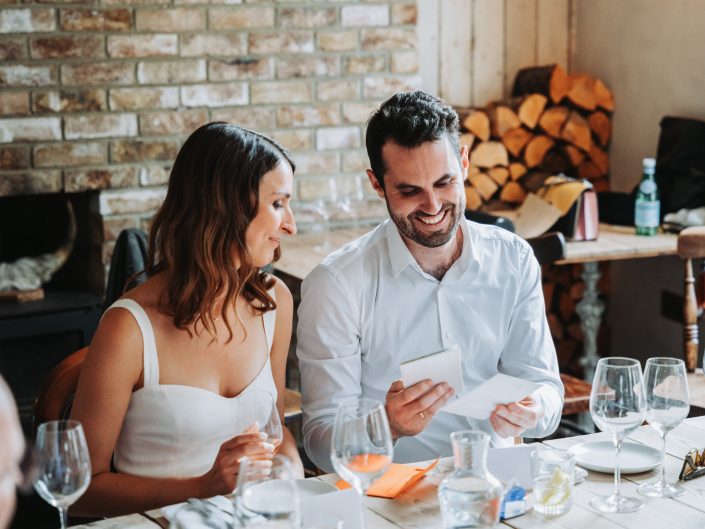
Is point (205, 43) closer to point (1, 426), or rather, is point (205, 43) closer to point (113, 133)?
point (113, 133)

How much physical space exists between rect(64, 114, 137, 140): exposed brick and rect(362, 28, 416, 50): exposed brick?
95cm

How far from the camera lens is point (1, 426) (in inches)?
32.7

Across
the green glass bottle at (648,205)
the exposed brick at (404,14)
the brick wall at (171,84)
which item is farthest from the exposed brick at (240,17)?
the green glass bottle at (648,205)

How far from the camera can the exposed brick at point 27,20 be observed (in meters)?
3.45

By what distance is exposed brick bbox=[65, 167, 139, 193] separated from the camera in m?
3.62

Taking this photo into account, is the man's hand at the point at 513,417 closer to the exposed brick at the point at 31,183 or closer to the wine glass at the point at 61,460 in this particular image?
the wine glass at the point at 61,460

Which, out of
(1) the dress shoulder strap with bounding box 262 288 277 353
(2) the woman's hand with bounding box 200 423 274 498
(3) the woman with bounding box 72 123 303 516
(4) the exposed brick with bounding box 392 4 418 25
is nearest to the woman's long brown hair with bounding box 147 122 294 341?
(3) the woman with bounding box 72 123 303 516

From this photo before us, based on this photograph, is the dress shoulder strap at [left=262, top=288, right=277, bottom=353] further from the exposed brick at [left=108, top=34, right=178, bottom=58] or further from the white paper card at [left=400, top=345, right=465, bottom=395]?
the exposed brick at [left=108, top=34, right=178, bottom=58]

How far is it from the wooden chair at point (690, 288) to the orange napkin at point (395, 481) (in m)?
1.44

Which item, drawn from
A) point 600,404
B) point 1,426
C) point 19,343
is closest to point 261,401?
point 600,404

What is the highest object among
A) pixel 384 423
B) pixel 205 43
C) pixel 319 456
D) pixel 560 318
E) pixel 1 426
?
pixel 205 43

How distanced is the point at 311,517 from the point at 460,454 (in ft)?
0.78

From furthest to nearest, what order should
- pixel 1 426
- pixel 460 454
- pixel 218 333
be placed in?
pixel 218 333 < pixel 460 454 < pixel 1 426

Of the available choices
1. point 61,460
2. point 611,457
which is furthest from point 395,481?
point 61,460
